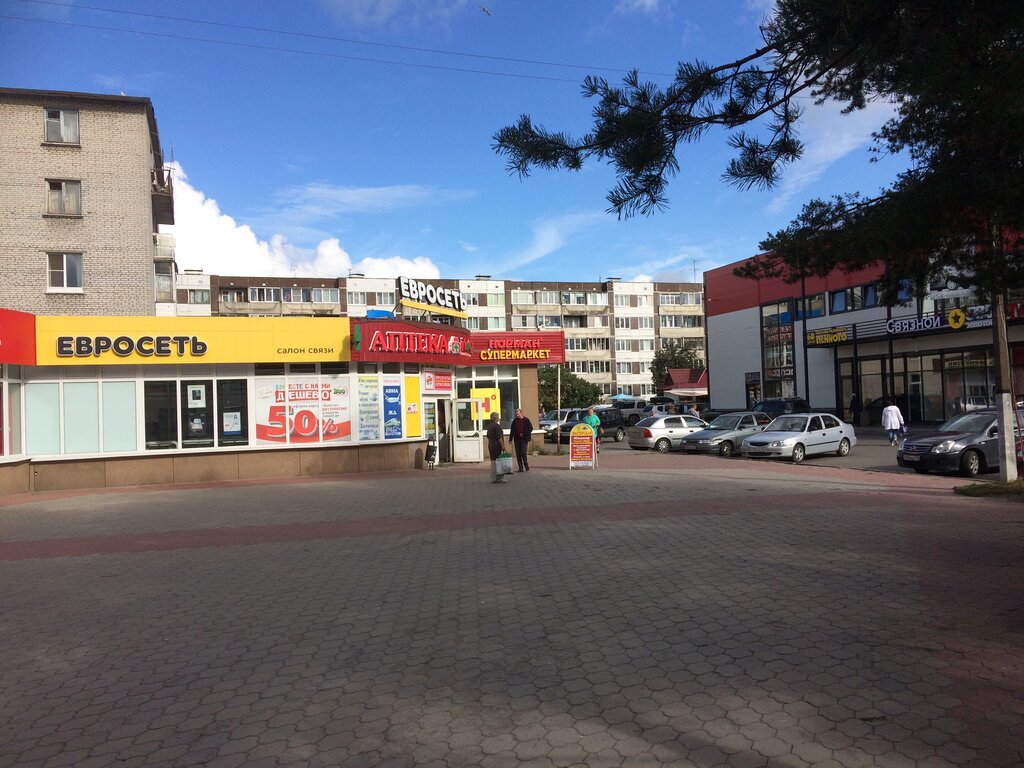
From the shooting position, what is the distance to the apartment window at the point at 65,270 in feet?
84.1

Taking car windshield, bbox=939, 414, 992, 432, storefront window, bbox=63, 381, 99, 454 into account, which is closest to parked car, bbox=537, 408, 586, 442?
car windshield, bbox=939, 414, 992, 432

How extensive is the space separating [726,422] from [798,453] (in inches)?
172

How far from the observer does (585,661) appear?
502 centimetres

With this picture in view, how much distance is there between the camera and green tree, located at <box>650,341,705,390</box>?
72.3 meters

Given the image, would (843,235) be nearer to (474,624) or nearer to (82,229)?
(474,624)

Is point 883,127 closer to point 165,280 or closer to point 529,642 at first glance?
point 529,642

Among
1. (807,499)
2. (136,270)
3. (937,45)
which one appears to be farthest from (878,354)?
(937,45)

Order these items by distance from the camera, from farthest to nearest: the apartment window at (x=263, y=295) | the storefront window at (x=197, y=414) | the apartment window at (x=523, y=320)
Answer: the apartment window at (x=523, y=320), the apartment window at (x=263, y=295), the storefront window at (x=197, y=414)

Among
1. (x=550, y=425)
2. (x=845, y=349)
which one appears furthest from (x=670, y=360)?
(x=550, y=425)

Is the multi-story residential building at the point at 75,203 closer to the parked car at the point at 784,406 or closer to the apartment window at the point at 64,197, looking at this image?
the apartment window at the point at 64,197

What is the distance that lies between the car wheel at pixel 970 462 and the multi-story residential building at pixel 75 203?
83.1ft

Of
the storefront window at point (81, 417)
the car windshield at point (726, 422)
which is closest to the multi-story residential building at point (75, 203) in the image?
the storefront window at point (81, 417)

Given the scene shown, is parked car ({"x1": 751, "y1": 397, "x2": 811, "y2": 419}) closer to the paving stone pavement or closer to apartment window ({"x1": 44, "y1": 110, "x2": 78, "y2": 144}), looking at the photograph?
the paving stone pavement

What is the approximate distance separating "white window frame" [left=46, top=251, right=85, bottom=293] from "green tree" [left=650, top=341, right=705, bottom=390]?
177 feet
